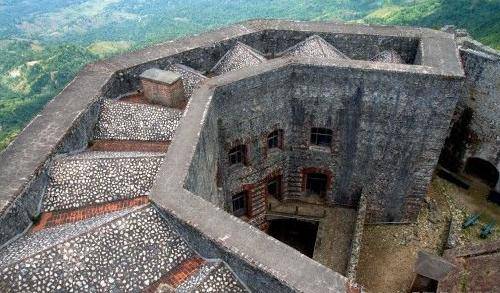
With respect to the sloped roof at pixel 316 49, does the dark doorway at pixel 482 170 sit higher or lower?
lower

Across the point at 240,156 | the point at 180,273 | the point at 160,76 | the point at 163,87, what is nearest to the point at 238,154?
the point at 240,156

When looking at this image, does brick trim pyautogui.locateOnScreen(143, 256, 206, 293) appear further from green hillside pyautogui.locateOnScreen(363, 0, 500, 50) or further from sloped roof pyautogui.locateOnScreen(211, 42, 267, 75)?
green hillside pyautogui.locateOnScreen(363, 0, 500, 50)

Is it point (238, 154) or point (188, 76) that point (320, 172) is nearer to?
point (238, 154)

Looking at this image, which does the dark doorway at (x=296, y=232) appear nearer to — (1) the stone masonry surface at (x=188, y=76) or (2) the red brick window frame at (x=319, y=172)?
(2) the red brick window frame at (x=319, y=172)

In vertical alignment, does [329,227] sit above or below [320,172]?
below

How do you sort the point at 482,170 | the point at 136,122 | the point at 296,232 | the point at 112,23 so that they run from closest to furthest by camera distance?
1. the point at 136,122
2. the point at 296,232
3. the point at 482,170
4. the point at 112,23

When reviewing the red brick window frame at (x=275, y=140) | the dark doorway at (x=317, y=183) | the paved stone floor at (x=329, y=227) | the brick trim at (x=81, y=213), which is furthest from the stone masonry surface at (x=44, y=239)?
the dark doorway at (x=317, y=183)

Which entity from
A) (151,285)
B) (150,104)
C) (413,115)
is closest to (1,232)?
(151,285)

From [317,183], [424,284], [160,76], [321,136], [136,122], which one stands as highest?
[160,76]
